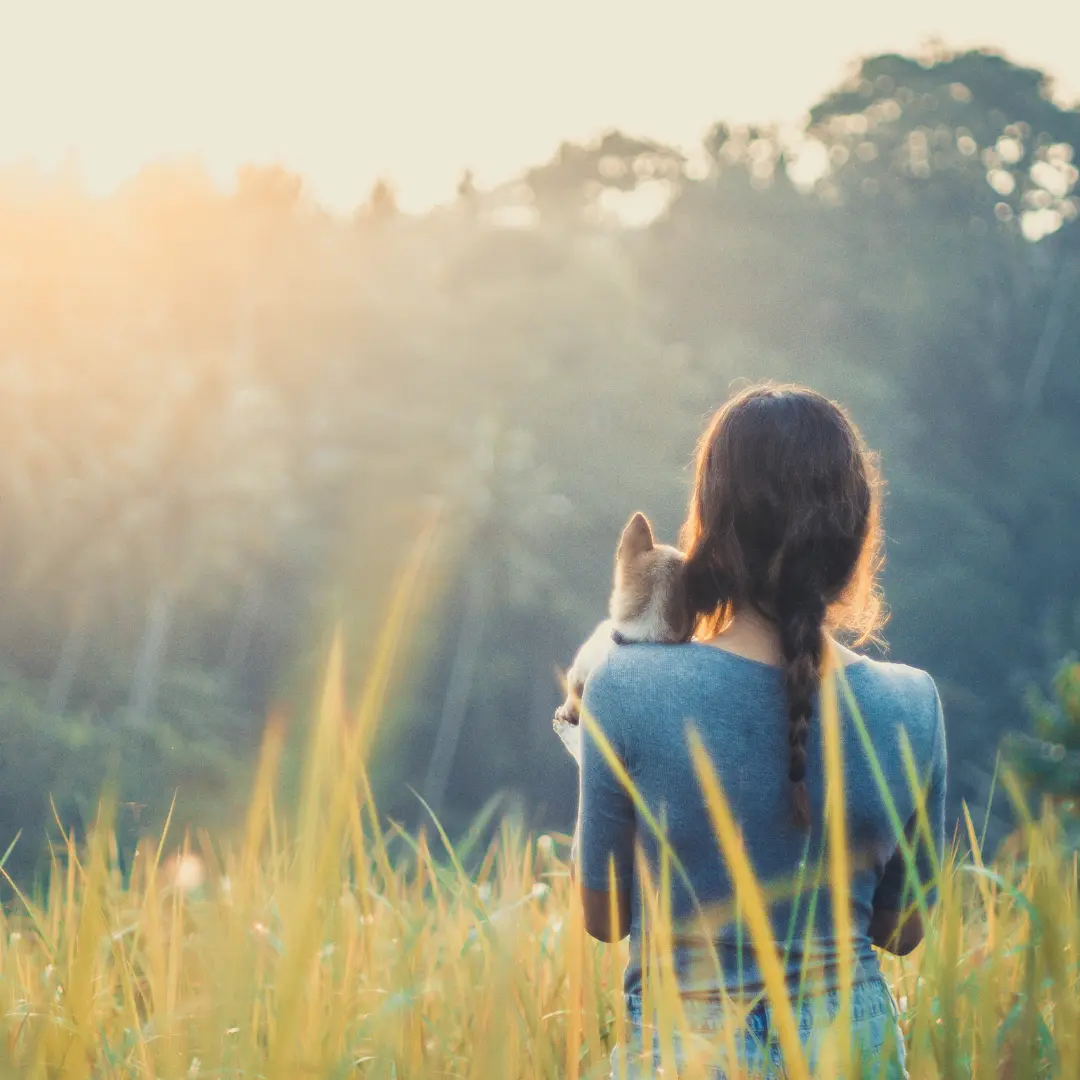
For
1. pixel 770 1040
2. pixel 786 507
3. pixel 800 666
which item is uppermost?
pixel 786 507

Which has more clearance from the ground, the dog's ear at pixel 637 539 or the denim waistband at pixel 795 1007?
the dog's ear at pixel 637 539

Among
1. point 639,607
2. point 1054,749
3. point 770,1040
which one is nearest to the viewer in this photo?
point 770,1040

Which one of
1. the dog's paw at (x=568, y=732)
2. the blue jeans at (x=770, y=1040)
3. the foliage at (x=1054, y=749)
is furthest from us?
the foliage at (x=1054, y=749)

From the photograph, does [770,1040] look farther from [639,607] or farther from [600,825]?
[639,607]

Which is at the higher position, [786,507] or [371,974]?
[786,507]

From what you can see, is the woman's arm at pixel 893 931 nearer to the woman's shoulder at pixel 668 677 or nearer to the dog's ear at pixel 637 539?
the woman's shoulder at pixel 668 677

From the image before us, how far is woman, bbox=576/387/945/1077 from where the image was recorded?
1.16 meters

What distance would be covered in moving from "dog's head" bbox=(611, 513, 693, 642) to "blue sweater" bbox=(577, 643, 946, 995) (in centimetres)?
8

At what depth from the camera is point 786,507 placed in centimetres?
123

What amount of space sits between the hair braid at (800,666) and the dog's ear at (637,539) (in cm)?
19

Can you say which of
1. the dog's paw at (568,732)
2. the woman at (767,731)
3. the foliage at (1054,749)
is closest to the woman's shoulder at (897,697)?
the woman at (767,731)

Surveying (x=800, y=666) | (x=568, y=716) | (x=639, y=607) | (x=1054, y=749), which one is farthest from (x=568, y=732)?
(x=1054, y=749)

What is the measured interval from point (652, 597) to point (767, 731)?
19 centimetres

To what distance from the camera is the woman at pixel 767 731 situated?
1.16 metres
